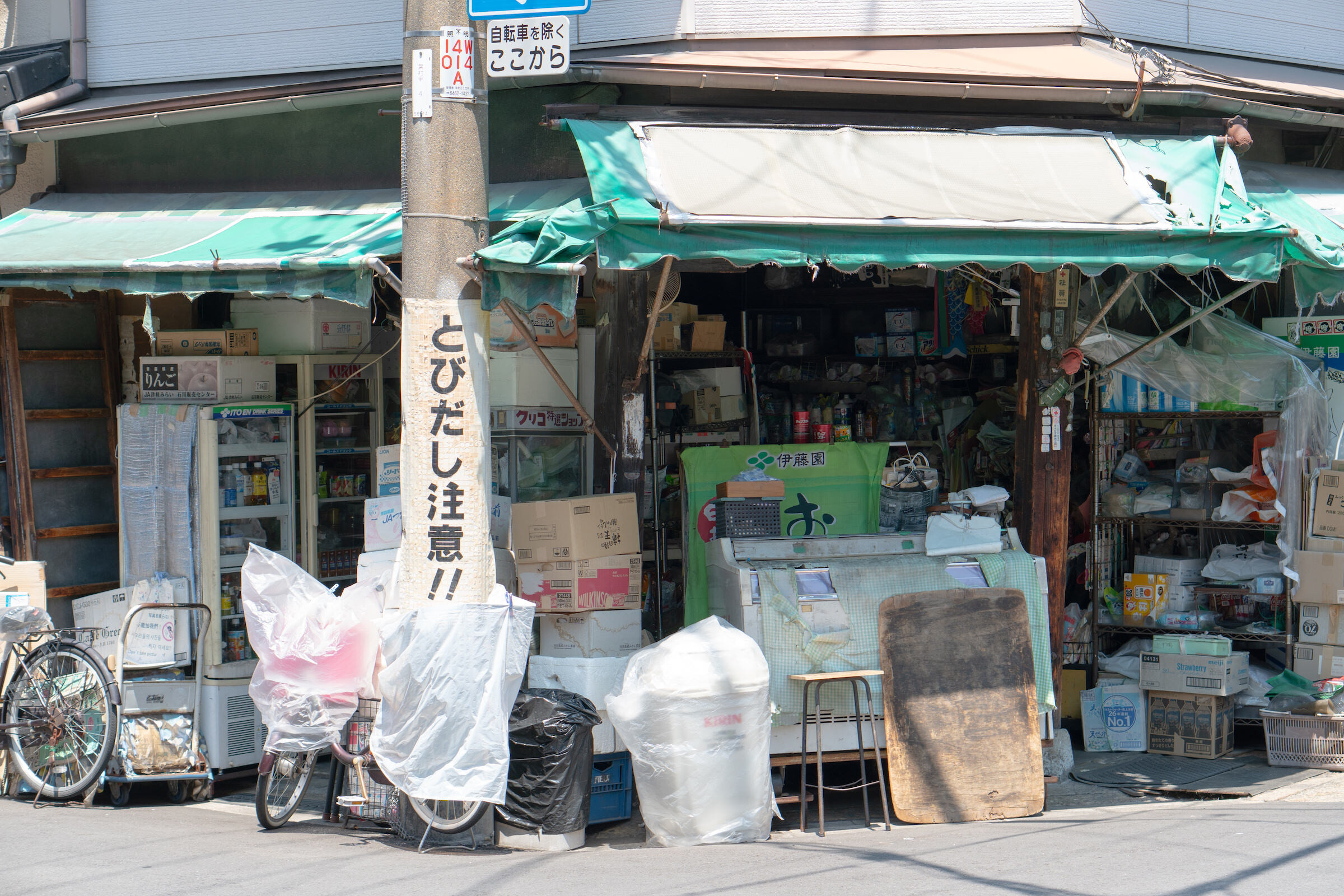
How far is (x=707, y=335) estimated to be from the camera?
9.66m

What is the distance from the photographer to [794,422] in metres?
10.2

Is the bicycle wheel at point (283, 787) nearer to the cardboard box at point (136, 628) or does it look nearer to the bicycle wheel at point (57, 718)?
the bicycle wheel at point (57, 718)

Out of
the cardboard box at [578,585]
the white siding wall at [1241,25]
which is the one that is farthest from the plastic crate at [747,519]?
the white siding wall at [1241,25]

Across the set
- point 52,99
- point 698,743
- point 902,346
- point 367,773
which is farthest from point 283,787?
point 902,346

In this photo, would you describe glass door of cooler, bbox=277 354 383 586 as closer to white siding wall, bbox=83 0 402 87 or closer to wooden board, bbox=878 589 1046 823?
white siding wall, bbox=83 0 402 87

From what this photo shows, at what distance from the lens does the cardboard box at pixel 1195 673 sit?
8469 mm

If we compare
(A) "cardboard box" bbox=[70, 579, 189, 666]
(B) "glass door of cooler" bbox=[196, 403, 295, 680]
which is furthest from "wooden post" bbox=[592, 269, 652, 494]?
(A) "cardboard box" bbox=[70, 579, 189, 666]

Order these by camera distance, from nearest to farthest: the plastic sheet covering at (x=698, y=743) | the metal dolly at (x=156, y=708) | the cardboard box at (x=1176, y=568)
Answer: the plastic sheet covering at (x=698, y=743) → the metal dolly at (x=156, y=708) → the cardboard box at (x=1176, y=568)

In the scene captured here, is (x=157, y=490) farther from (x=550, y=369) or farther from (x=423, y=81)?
(x=423, y=81)

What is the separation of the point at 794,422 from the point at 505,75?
428 centimetres

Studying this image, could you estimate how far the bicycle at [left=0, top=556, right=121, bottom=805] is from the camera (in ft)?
25.1

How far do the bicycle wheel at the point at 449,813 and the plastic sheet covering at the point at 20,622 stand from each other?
3181mm

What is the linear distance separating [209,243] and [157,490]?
75.4 inches

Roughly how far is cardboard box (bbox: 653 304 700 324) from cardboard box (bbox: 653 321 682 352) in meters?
0.03
